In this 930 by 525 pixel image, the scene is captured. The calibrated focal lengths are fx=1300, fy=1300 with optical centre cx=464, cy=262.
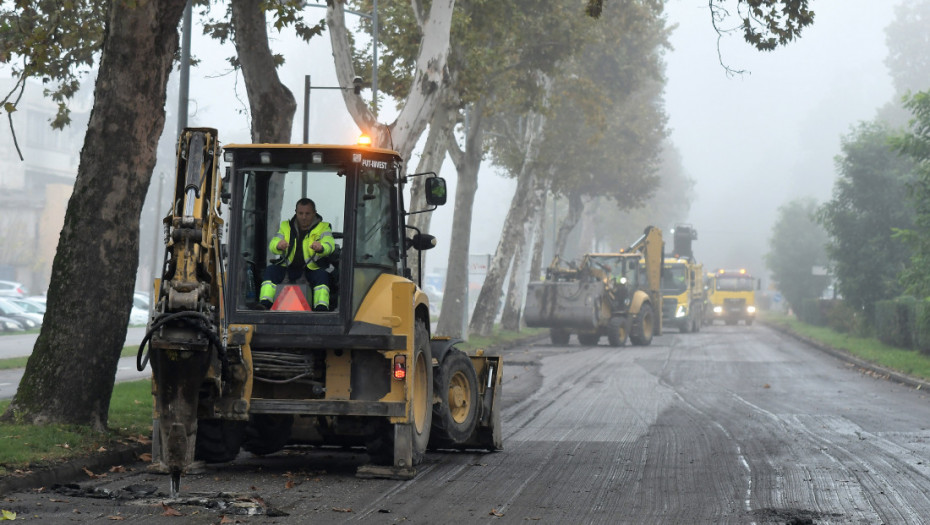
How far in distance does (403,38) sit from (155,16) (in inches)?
510

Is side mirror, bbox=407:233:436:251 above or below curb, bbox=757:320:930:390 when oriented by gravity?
above

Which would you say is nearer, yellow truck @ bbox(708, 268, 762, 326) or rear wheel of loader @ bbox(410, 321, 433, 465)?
rear wheel of loader @ bbox(410, 321, 433, 465)

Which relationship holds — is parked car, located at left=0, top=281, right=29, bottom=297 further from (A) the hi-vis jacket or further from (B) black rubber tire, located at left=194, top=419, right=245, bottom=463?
(A) the hi-vis jacket

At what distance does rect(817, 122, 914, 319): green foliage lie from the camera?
40969 millimetres

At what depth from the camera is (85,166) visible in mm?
12391

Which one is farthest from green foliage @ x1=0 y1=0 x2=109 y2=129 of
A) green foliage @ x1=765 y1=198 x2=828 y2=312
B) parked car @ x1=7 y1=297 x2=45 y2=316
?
green foliage @ x1=765 y1=198 x2=828 y2=312

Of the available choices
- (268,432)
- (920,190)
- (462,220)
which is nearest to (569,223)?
(462,220)

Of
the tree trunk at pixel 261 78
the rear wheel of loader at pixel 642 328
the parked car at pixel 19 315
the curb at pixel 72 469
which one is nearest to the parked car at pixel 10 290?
the parked car at pixel 19 315

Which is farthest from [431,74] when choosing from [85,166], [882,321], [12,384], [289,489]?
[882,321]

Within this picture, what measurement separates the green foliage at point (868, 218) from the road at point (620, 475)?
2111 centimetres

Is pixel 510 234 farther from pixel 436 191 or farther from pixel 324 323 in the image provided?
pixel 324 323

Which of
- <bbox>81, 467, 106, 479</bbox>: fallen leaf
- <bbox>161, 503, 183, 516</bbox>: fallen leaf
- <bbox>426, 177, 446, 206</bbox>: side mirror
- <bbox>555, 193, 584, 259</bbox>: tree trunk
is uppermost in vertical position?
<bbox>555, 193, 584, 259</bbox>: tree trunk

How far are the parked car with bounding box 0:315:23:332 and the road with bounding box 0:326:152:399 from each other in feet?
12.1

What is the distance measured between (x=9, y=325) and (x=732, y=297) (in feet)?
114
